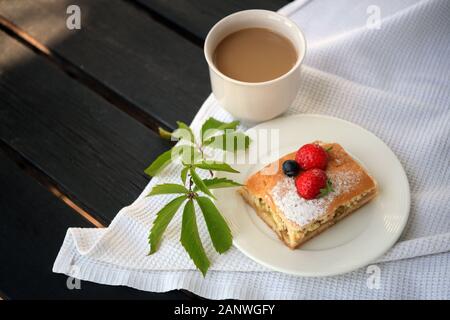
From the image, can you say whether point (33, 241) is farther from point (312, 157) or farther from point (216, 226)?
point (312, 157)

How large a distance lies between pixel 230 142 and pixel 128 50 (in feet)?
1.37

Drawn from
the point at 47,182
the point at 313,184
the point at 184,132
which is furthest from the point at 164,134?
the point at 313,184

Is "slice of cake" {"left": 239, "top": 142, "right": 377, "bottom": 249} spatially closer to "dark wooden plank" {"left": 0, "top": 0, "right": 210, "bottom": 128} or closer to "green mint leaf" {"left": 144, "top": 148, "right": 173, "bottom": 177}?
"green mint leaf" {"left": 144, "top": 148, "right": 173, "bottom": 177}

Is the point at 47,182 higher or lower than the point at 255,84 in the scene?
lower

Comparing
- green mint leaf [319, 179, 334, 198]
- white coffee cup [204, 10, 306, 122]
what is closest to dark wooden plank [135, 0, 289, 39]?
white coffee cup [204, 10, 306, 122]

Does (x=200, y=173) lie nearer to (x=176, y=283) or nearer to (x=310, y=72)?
(x=176, y=283)

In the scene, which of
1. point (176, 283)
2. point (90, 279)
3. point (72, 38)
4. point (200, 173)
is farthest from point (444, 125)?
point (72, 38)

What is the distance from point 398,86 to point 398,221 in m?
0.38

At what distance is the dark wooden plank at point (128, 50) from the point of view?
1.32m

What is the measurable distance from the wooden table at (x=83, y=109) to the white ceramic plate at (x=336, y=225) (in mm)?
185

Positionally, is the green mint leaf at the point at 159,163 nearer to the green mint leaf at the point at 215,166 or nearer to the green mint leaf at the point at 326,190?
the green mint leaf at the point at 215,166

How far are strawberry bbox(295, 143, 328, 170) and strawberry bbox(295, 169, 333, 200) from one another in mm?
18

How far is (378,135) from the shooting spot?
1.21 metres
